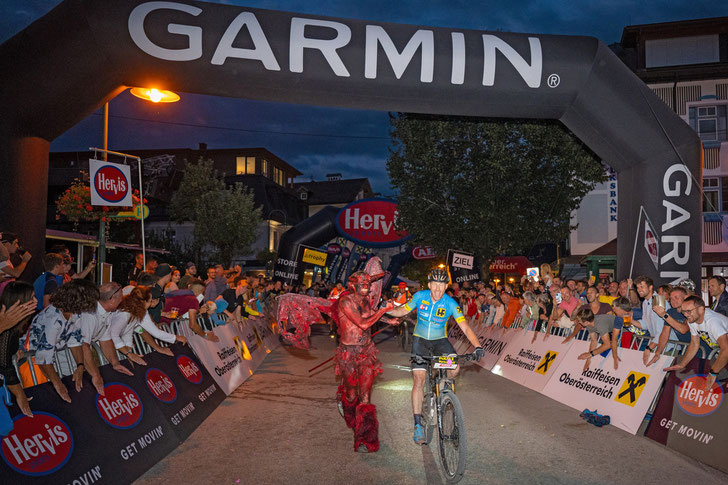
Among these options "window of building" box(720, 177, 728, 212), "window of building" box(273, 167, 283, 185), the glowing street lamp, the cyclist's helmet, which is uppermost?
"window of building" box(273, 167, 283, 185)

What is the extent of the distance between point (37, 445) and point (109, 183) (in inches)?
377

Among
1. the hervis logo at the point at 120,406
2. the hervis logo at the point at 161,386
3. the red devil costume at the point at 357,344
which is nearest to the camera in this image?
the hervis logo at the point at 120,406

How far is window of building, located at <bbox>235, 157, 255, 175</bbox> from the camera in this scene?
5941 centimetres

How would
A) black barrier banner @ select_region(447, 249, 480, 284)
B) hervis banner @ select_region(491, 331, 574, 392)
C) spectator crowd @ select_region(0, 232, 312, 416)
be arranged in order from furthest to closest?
black barrier banner @ select_region(447, 249, 480, 284) < hervis banner @ select_region(491, 331, 574, 392) < spectator crowd @ select_region(0, 232, 312, 416)

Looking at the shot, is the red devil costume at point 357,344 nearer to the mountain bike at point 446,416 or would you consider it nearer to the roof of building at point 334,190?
the mountain bike at point 446,416

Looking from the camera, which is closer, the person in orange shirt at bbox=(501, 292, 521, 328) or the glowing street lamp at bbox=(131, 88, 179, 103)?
the glowing street lamp at bbox=(131, 88, 179, 103)

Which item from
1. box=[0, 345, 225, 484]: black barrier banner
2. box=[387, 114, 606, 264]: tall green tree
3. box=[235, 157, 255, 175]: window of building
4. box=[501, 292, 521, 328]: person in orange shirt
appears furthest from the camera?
box=[235, 157, 255, 175]: window of building

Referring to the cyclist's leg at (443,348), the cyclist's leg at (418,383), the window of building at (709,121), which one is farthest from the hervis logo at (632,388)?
the window of building at (709,121)

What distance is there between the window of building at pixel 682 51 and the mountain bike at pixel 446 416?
1137 inches

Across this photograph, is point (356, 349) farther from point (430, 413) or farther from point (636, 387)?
point (636, 387)

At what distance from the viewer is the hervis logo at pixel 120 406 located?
5637mm

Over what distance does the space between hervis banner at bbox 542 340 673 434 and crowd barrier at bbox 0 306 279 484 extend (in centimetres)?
547

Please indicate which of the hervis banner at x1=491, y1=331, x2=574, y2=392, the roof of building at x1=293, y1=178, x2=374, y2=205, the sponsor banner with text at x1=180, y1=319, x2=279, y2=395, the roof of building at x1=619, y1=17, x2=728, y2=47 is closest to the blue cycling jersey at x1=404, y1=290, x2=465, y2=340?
the sponsor banner with text at x1=180, y1=319, x2=279, y2=395

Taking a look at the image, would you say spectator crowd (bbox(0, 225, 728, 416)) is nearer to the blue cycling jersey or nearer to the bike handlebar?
the blue cycling jersey
